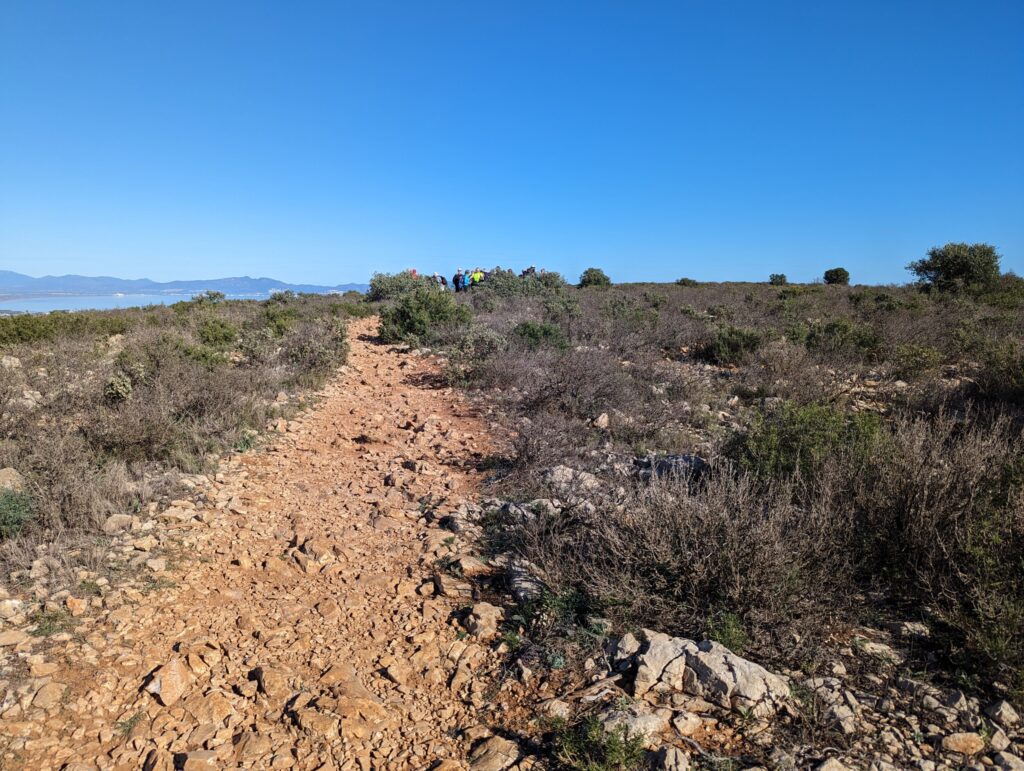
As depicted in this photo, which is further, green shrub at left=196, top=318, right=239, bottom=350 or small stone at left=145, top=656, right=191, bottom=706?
green shrub at left=196, top=318, right=239, bottom=350

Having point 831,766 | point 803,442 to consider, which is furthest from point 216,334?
point 831,766

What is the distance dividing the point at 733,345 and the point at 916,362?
118 inches

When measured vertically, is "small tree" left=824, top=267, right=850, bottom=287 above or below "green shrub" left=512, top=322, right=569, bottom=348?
above

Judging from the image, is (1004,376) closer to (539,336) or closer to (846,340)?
(846,340)

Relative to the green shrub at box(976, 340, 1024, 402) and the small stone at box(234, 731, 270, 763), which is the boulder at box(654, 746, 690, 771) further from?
the green shrub at box(976, 340, 1024, 402)

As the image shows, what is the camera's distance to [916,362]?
8633mm

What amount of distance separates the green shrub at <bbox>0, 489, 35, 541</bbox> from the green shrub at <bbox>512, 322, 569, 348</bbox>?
Answer: 789 cm

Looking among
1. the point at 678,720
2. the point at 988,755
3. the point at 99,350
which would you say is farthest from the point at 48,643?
the point at 99,350

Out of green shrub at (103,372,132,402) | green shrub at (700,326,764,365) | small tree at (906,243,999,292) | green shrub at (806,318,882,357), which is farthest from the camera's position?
small tree at (906,243,999,292)


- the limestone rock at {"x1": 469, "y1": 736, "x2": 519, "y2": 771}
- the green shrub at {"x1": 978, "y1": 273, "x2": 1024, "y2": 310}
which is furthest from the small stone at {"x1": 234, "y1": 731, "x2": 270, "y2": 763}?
the green shrub at {"x1": 978, "y1": 273, "x2": 1024, "y2": 310}

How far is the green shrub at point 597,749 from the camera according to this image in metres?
2.14

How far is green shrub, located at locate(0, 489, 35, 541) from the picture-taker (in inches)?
149

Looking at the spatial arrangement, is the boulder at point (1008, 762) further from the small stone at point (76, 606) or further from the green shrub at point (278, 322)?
the green shrub at point (278, 322)

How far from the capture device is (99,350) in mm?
9664
